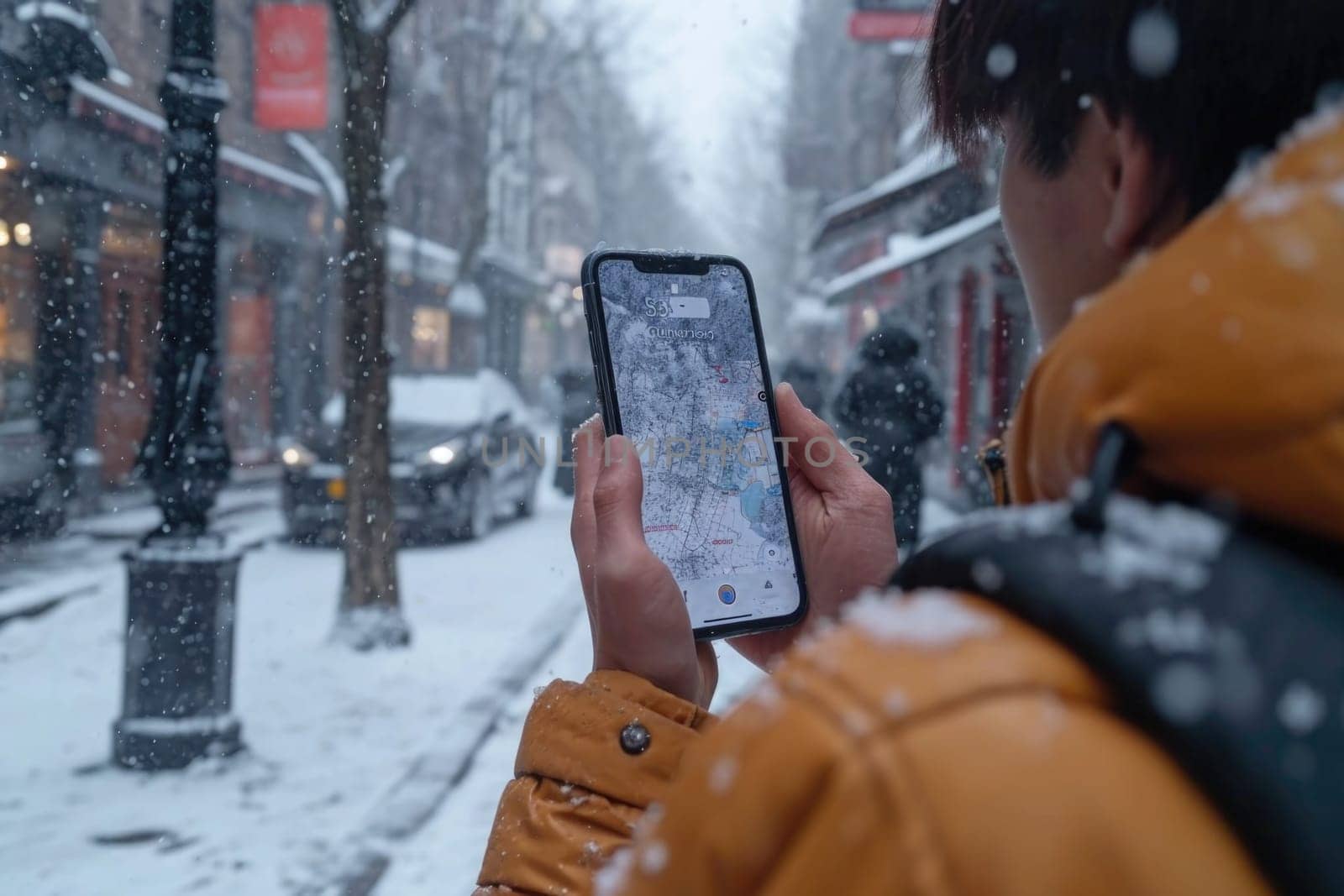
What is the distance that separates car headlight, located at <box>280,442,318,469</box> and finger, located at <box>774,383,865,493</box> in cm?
894

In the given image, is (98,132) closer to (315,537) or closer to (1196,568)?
(315,537)

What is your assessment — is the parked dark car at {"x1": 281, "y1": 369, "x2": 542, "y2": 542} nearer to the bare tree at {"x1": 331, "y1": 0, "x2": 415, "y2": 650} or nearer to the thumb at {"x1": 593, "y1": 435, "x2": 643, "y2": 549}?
the bare tree at {"x1": 331, "y1": 0, "x2": 415, "y2": 650}

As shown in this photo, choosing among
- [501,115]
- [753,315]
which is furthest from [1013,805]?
[501,115]

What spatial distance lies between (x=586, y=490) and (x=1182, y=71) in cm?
83

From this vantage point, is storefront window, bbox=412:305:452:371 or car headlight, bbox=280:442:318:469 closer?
car headlight, bbox=280:442:318:469

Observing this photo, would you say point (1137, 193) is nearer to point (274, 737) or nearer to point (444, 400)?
point (274, 737)

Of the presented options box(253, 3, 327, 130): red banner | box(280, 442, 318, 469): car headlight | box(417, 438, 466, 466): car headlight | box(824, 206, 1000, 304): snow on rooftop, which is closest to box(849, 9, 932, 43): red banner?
box(824, 206, 1000, 304): snow on rooftop

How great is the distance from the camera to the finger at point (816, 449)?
5.28 feet

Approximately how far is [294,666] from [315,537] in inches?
165

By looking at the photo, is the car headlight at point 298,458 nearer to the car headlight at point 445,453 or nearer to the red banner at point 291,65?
the car headlight at point 445,453

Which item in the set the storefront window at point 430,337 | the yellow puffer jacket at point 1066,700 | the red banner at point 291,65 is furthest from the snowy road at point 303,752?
the storefront window at point 430,337

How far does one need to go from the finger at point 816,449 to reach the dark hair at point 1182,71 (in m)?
0.73

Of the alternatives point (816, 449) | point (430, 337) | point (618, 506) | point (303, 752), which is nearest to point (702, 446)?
point (816, 449)

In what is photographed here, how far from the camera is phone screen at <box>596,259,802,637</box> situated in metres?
1.52
